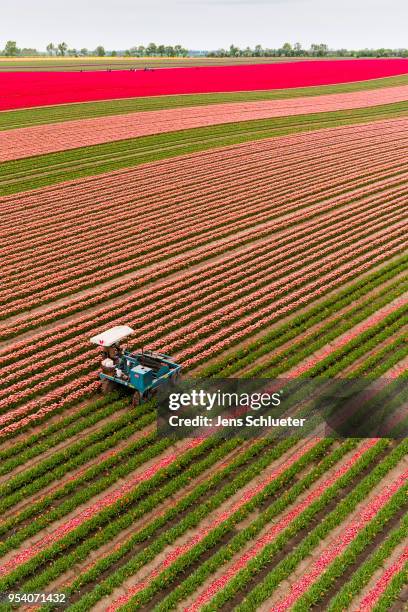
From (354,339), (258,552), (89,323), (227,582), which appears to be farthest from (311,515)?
(89,323)

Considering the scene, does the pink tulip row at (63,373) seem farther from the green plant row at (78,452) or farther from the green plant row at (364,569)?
the green plant row at (364,569)

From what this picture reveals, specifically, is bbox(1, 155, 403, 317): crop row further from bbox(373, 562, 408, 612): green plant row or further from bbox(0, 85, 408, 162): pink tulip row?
bbox(0, 85, 408, 162): pink tulip row

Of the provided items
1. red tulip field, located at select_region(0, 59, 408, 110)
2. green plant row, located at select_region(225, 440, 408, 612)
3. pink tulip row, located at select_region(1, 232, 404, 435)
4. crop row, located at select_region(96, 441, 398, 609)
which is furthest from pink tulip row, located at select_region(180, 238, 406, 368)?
Result: red tulip field, located at select_region(0, 59, 408, 110)

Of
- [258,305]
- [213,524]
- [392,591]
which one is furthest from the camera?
[258,305]

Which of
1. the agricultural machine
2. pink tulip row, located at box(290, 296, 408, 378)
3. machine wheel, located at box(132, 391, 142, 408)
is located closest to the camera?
the agricultural machine

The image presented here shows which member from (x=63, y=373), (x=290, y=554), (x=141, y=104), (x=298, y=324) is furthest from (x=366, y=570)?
(x=141, y=104)

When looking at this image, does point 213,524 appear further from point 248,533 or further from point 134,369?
point 134,369

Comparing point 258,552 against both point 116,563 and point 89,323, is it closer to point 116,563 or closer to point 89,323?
point 116,563
